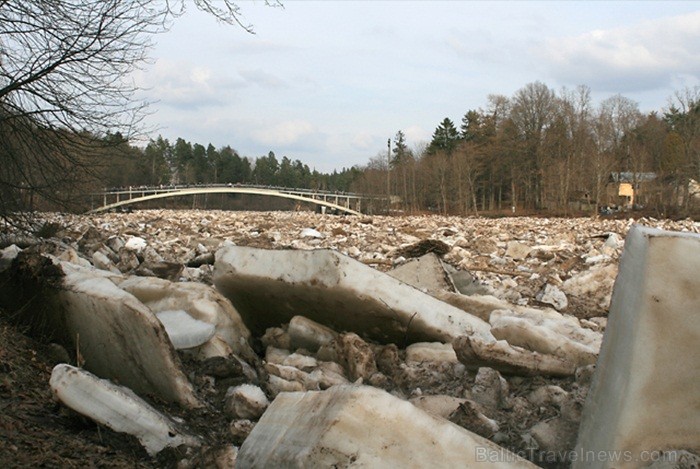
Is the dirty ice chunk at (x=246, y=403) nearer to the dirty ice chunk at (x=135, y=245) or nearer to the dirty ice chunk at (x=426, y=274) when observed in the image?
the dirty ice chunk at (x=426, y=274)

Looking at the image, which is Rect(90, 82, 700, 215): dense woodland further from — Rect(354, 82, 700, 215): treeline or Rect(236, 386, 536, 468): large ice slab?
Rect(236, 386, 536, 468): large ice slab

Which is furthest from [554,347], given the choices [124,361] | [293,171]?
[293,171]

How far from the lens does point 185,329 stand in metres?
4.53

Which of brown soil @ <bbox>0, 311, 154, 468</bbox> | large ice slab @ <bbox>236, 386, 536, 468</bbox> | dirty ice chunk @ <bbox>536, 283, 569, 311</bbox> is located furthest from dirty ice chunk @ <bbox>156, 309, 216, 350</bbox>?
dirty ice chunk @ <bbox>536, 283, 569, 311</bbox>

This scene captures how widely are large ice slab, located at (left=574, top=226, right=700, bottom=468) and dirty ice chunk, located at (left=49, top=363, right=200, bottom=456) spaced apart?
194cm

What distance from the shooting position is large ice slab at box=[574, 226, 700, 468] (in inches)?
93.4

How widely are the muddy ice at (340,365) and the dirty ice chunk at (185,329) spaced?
1 cm

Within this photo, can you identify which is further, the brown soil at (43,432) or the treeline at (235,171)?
the treeline at (235,171)

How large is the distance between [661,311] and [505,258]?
8.76 meters

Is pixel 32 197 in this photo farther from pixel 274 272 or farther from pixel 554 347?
pixel 554 347

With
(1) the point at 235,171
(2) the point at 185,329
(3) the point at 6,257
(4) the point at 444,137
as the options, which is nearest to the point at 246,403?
(2) the point at 185,329

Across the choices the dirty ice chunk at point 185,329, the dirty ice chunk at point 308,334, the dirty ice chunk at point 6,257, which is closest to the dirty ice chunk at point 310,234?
the dirty ice chunk at point 6,257

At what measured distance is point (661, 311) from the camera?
2381mm

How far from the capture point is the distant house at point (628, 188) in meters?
Answer: 49.2
